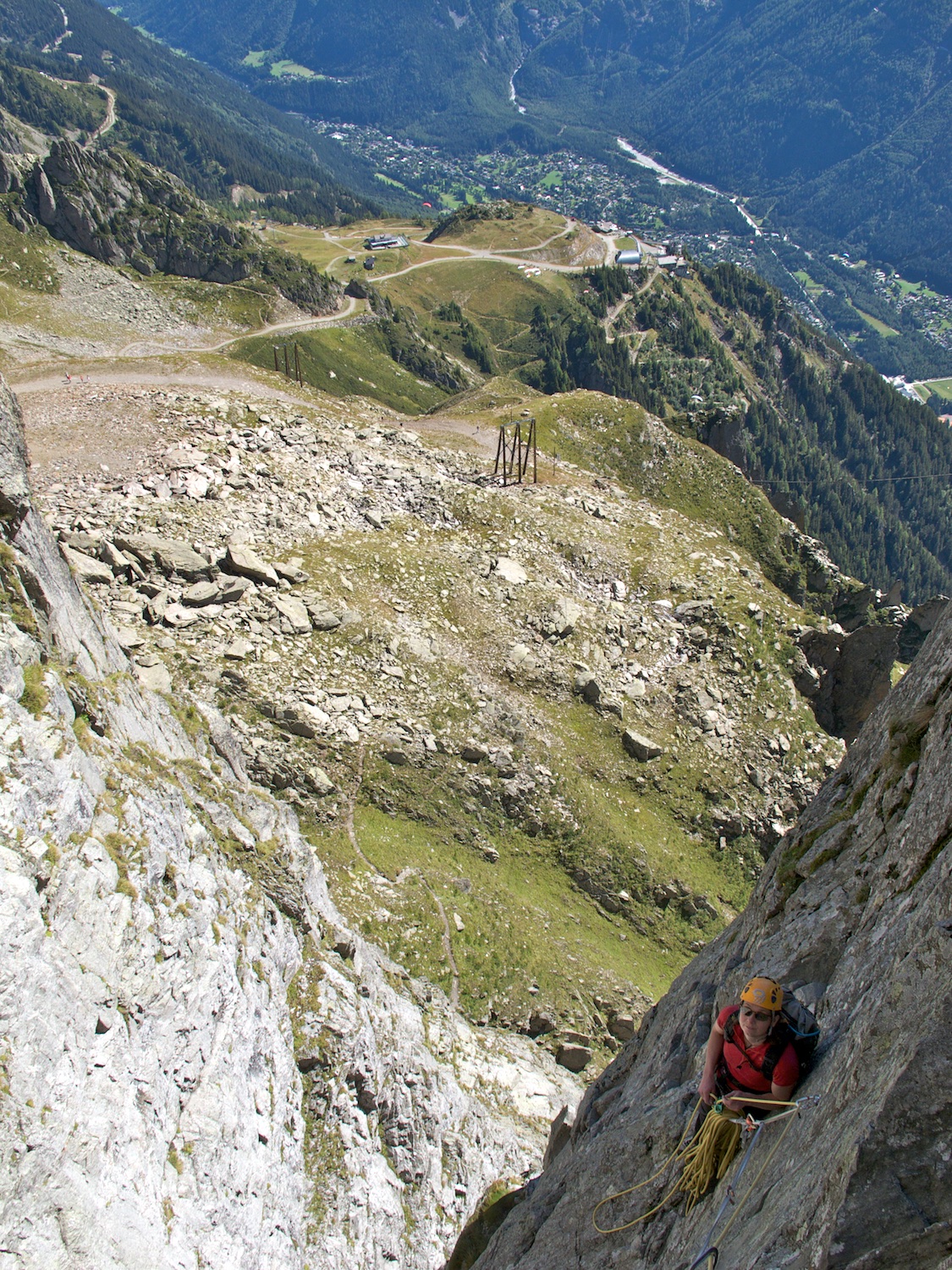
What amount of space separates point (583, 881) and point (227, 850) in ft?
58.9

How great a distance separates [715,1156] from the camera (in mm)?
9055

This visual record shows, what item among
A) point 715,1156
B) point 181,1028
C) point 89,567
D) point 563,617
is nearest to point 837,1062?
point 715,1156

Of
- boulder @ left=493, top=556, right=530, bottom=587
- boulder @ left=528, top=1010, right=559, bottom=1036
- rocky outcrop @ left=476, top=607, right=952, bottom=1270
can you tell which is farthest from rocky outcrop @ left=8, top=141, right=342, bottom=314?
rocky outcrop @ left=476, top=607, right=952, bottom=1270

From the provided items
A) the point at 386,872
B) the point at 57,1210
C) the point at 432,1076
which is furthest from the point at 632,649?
the point at 57,1210

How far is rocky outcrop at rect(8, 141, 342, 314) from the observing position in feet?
358

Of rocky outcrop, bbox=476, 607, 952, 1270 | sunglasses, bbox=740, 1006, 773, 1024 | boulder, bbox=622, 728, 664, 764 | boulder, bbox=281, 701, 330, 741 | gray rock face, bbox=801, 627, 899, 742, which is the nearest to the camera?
rocky outcrop, bbox=476, 607, 952, 1270

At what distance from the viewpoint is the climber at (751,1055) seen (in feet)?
27.5

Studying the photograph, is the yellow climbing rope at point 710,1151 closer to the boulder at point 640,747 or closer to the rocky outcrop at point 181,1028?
the rocky outcrop at point 181,1028

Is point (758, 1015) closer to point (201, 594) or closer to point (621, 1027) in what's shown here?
point (621, 1027)

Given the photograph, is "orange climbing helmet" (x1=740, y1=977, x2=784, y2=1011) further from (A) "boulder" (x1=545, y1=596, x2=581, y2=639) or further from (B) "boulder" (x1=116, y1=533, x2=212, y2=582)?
(A) "boulder" (x1=545, y1=596, x2=581, y2=639)

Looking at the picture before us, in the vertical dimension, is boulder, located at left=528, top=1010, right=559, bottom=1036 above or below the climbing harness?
below

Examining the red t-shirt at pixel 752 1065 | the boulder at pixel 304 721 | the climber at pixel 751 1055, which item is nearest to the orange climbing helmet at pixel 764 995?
the climber at pixel 751 1055

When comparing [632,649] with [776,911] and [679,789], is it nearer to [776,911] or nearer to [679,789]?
[679,789]

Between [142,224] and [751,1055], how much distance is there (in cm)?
14119
